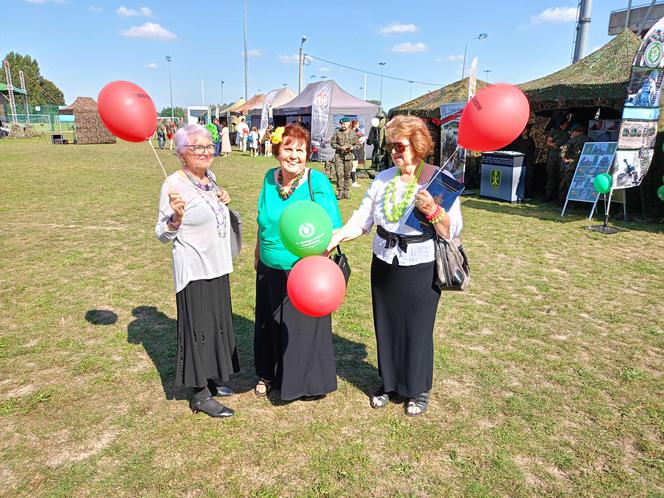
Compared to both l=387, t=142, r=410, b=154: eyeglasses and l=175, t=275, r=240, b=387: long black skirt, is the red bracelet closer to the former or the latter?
l=387, t=142, r=410, b=154: eyeglasses

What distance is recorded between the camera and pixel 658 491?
257cm

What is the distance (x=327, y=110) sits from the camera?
20.0m

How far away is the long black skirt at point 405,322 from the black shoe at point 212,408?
1.11 m

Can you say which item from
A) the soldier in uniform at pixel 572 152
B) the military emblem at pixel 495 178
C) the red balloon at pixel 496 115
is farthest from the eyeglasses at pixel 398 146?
the military emblem at pixel 495 178

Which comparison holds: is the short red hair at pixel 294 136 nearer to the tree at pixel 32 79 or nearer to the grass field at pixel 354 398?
the grass field at pixel 354 398

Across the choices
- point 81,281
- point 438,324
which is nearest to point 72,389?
point 81,281

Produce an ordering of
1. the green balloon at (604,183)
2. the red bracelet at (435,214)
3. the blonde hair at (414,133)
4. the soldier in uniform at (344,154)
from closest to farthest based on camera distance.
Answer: the red bracelet at (435,214) < the blonde hair at (414,133) < the green balloon at (604,183) < the soldier in uniform at (344,154)

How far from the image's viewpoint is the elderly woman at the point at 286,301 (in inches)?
117

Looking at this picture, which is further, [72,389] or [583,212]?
[583,212]

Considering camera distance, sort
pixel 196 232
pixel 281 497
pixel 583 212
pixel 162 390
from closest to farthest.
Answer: pixel 281 497 → pixel 196 232 → pixel 162 390 → pixel 583 212

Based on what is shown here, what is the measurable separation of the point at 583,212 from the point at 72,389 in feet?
33.3

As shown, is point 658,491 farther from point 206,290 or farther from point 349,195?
point 349,195

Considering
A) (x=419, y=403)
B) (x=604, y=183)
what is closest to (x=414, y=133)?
(x=419, y=403)

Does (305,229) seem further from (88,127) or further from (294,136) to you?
(88,127)
